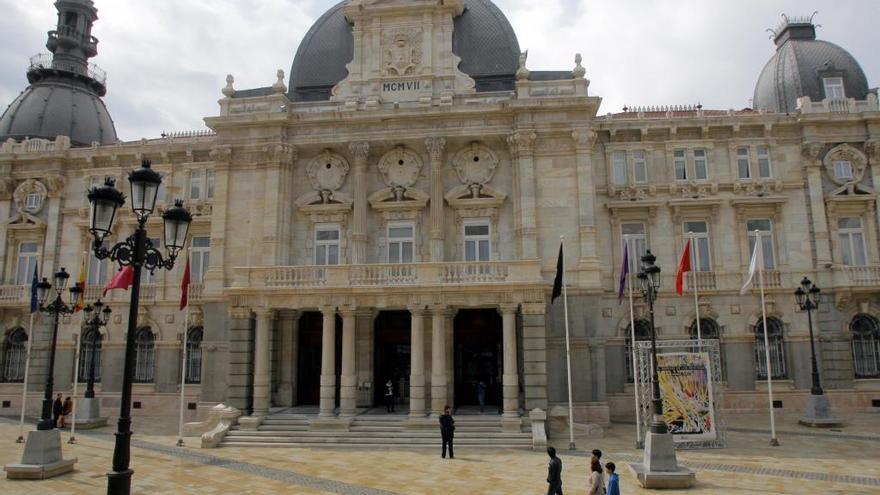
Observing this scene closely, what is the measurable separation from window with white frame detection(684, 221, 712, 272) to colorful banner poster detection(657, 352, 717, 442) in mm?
10391

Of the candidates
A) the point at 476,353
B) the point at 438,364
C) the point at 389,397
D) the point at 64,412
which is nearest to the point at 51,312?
the point at 64,412

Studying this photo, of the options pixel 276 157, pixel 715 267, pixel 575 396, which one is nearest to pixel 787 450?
pixel 575 396

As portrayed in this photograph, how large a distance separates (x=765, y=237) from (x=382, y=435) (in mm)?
21694

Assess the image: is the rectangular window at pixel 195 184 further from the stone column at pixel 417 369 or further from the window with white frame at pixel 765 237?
the window with white frame at pixel 765 237

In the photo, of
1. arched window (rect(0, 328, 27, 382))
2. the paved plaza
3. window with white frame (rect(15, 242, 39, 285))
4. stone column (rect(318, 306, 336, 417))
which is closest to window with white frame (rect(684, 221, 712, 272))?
the paved plaza

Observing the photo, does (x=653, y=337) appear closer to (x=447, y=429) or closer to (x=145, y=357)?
(x=447, y=429)

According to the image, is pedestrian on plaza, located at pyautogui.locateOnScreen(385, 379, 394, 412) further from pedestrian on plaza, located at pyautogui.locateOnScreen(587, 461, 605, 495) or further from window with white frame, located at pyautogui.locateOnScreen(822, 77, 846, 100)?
window with white frame, located at pyautogui.locateOnScreen(822, 77, 846, 100)

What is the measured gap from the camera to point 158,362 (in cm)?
3381

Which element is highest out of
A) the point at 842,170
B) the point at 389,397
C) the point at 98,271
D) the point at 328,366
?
the point at 842,170

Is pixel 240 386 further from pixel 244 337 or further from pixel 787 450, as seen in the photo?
pixel 787 450

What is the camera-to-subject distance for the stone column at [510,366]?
25719 millimetres

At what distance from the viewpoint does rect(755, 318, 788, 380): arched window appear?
102 feet

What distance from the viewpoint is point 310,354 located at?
31.3 m

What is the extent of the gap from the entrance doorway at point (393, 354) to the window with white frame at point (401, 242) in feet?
8.92
